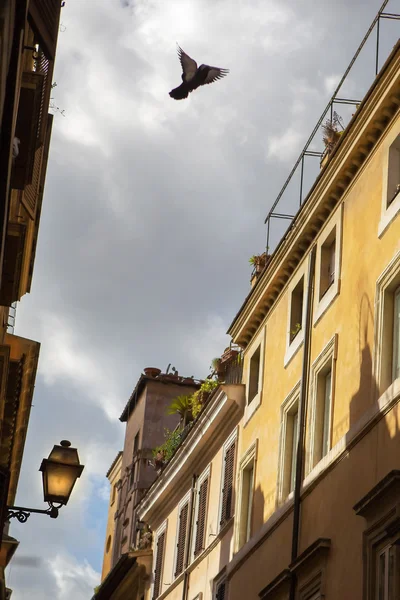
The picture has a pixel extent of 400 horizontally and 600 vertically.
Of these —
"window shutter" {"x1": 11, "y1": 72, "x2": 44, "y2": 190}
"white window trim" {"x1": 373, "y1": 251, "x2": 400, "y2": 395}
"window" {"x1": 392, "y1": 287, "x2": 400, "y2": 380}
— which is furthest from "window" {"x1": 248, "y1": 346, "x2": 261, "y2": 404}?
"window shutter" {"x1": 11, "y1": 72, "x2": 44, "y2": 190}

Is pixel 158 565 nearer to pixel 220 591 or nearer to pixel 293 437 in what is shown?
pixel 220 591

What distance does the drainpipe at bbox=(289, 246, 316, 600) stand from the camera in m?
20.6

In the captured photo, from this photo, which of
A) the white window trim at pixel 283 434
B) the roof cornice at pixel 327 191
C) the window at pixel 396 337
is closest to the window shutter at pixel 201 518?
the roof cornice at pixel 327 191

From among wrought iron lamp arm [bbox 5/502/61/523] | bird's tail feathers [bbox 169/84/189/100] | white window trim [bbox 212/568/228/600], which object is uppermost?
bird's tail feathers [bbox 169/84/189/100]

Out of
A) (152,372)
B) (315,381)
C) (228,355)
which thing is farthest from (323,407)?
(152,372)

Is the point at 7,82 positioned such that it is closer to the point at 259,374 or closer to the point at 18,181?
the point at 18,181

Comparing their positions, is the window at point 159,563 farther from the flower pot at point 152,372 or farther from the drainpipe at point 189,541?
the flower pot at point 152,372

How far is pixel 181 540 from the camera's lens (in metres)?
32.4

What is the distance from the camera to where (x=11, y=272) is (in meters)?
21.5

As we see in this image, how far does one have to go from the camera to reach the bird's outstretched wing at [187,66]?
15.7 m

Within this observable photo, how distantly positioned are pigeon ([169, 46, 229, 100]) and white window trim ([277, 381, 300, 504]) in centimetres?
827

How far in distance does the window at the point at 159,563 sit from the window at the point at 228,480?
7.41 meters

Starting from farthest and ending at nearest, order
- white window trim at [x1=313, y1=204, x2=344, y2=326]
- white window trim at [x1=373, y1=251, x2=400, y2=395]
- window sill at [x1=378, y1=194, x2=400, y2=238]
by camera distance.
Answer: white window trim at [x1=313, y1=204, x2=344, y2=326]
window sill at [x1=378, y1=194, x2=400, y2=238]
white window trim at [x1=373, y1=251, x2=400, y2=395]

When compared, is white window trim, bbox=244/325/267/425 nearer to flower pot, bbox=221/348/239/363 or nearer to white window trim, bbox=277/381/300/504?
flower pot, bbox=221/348/239/363
